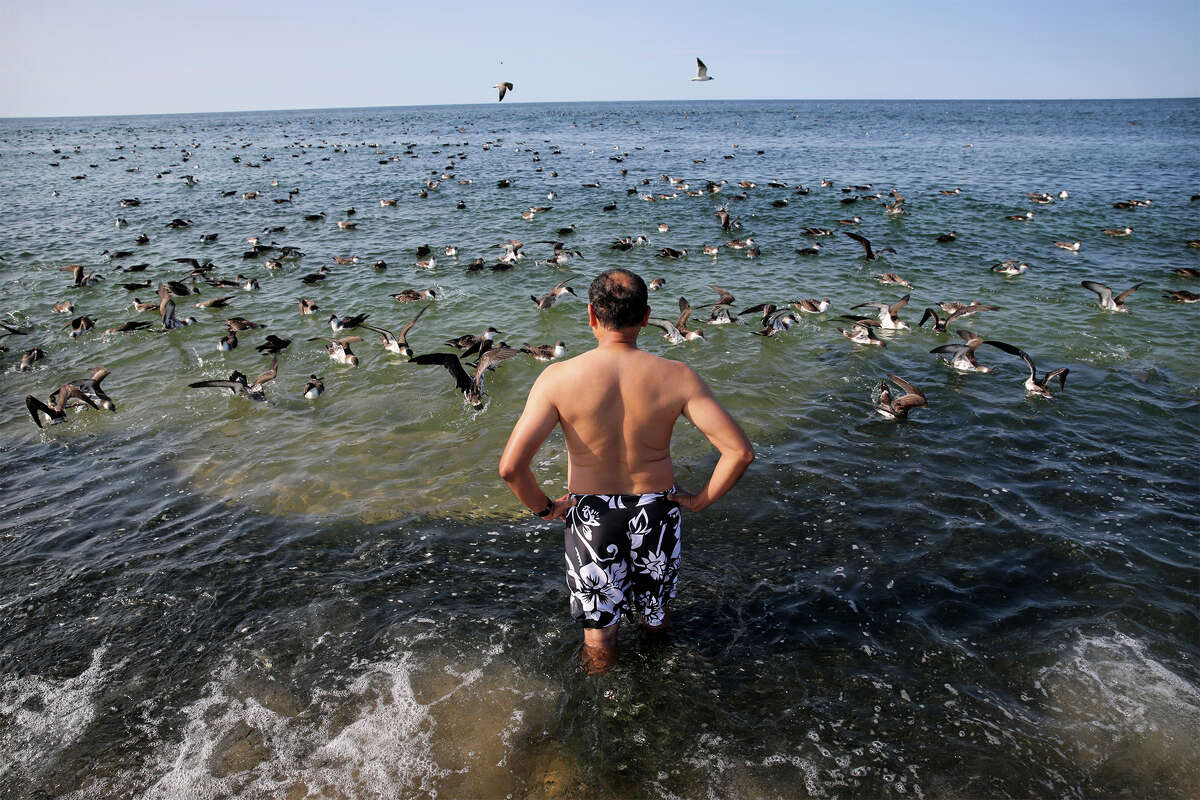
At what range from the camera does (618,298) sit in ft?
11.9

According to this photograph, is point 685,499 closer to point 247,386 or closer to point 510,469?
point 510,469

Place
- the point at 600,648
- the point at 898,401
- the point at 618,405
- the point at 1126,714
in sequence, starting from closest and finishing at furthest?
the point at 618,405 → the point at 1126,714 → the point at 600,648 → the point at 898,401

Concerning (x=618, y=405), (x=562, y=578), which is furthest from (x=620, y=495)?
(x=562, y=578)

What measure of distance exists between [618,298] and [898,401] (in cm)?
712

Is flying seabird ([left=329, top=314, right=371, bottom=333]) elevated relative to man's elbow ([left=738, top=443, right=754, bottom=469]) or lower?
lower

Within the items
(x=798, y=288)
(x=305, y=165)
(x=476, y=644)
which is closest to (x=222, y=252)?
(x=798, y=288)

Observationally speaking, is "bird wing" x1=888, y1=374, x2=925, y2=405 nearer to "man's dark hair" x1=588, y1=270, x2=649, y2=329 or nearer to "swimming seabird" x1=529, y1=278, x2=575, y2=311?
"man's dark hair" x1=588, y1=270, x2=649, y2=329

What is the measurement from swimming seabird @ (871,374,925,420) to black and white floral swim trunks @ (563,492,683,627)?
250 inches

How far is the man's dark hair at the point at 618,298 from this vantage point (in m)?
3.62

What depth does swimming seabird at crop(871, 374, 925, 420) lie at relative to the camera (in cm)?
916

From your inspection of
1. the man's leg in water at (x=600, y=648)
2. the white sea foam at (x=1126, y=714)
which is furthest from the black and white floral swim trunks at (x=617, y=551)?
the white sea foam at (x=1126, y=714)

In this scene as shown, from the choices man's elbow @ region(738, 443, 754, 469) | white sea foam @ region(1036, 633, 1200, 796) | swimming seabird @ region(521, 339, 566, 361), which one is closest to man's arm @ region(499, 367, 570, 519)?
man's elbow @ region(738, 443, 754, 469)

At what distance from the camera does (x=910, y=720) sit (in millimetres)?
4504

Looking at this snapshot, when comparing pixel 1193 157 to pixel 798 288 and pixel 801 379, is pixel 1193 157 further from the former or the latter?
pixel 801 379
